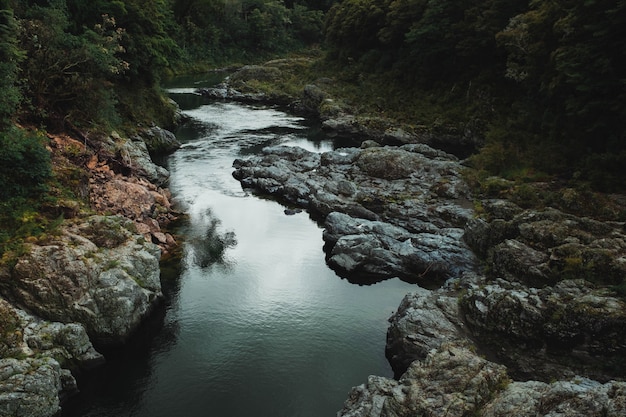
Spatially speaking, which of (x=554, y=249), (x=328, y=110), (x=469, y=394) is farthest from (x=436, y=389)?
(x=328, y=110)

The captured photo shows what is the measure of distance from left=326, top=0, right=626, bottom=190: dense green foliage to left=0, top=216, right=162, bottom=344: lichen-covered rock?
26.7 meters

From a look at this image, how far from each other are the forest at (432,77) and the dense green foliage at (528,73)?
0.11m

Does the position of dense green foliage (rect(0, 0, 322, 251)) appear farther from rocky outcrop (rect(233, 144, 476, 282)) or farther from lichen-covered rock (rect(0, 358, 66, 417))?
rocky outcrop (rect(233, 144, 476, 282))

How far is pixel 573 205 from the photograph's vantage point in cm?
2698

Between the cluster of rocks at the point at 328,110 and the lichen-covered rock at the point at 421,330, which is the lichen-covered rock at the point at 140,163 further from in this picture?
the cluster of rocks at the point at 328,110

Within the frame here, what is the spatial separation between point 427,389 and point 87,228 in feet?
53.9

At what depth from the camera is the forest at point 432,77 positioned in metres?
26.6

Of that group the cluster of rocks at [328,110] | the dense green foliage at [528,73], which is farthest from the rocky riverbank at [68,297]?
the cluster of rocks at [328,110]

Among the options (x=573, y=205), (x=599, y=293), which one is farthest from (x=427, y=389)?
(x=573, y=205)

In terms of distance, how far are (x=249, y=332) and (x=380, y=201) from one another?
1685 centimetres

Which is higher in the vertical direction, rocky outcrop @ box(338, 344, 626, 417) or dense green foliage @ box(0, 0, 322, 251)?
dense green foliage @ box(0, 0, 322, 251)

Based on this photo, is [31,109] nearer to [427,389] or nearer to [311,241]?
[311,241]

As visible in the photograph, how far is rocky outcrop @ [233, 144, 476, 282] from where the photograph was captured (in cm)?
2653

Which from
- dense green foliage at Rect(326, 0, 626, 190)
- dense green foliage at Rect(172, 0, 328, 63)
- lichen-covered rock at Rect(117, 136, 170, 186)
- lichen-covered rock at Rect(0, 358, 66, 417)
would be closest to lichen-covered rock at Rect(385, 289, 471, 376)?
lichen-covered rock at Rect(0, 358, 66, 417)
